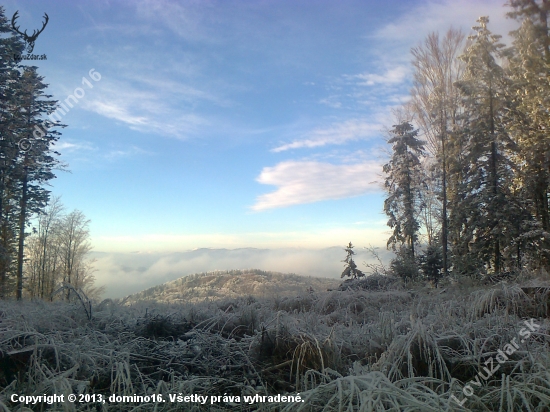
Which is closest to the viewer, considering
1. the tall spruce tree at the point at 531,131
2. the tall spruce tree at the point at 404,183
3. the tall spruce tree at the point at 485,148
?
the tall spruce tree at the point at 531,131

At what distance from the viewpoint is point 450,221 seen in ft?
56.9

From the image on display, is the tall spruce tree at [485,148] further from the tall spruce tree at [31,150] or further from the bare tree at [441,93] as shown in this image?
the tall spruce tree at [31,150]

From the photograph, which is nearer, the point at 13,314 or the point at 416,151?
the point at 13,314

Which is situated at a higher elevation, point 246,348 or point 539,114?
point 539,114

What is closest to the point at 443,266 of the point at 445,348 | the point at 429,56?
the point at 429,56

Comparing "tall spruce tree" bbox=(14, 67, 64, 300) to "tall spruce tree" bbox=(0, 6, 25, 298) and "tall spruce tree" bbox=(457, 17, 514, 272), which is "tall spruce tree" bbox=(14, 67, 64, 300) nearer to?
"tall spruce tree" bbox=(0, 6, 25, 298)

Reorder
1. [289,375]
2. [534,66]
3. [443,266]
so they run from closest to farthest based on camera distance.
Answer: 1. [289,375]
2. [534,66]
3. [443,266]

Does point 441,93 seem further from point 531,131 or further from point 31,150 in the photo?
point 31,150

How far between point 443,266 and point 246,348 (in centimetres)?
1616

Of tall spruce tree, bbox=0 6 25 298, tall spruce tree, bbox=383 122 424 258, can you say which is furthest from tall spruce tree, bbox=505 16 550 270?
tall spruce tree, bbox=0 6 25 298

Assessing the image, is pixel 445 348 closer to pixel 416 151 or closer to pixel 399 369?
pixel 399 369

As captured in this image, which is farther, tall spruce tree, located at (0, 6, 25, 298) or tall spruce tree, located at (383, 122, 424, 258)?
tall spruce tree, located at (383, 122, 424, 258)

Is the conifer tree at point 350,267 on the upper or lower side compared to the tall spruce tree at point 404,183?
lower

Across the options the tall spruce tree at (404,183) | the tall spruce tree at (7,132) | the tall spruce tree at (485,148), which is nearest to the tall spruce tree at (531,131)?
the tall spruce tree at (485,148)
